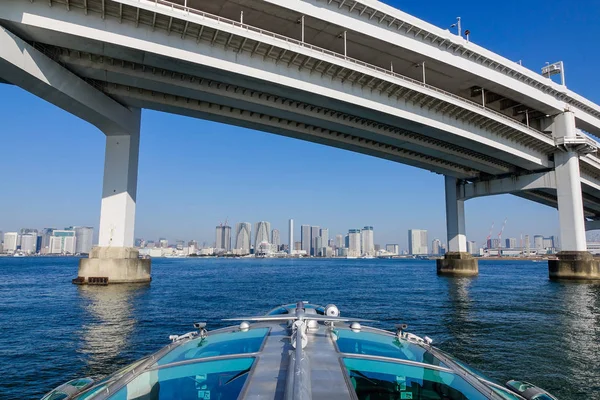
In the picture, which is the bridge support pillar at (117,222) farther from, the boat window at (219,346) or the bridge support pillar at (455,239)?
the bridge support pillar at (455,239)

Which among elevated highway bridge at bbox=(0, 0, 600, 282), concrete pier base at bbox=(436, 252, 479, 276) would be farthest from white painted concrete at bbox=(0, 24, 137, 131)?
concrete pier base at bbox=(436, 252, 479, 276)

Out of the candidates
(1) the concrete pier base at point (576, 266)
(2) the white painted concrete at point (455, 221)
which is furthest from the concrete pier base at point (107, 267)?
(1) the concrete pier base at point (576, 266)

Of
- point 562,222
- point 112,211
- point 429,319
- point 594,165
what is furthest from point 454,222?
point 112,211

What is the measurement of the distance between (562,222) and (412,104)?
25.7 metres

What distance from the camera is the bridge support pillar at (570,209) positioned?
41.5 meters

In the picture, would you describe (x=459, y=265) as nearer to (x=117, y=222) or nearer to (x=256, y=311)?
(x=256, y=311)

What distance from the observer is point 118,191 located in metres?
33.0

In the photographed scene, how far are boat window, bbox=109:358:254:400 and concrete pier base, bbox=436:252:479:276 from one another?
5415 cm

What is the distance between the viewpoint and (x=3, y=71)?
21641mm

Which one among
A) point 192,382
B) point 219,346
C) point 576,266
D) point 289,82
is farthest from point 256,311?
point 576,266

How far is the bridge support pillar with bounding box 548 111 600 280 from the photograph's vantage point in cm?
4153

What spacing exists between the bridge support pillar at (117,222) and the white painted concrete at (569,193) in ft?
146

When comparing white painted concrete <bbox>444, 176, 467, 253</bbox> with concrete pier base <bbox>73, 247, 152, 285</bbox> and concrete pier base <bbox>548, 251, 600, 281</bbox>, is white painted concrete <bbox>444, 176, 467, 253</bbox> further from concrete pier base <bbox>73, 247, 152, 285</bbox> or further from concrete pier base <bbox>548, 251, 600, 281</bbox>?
concrete pier base <bbox>73, 247, 152, 285</bbox>

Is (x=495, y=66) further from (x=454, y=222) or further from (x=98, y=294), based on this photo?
(x=98, y=294)
